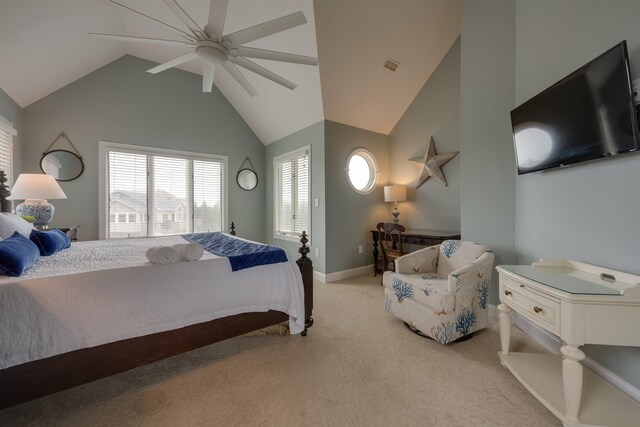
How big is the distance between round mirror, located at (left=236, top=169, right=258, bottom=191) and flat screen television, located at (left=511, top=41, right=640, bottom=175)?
13.7ft

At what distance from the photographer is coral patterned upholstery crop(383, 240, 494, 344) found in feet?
6.31

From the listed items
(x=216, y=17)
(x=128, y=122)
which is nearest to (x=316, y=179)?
(x=216, y=17)

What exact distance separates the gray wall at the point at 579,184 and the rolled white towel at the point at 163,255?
107 inches

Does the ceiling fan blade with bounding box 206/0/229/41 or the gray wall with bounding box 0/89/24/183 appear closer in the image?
the ceiling fan blade with bounding box 206/0/229/41

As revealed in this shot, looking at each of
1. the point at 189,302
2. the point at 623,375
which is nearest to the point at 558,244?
the point at 623,375

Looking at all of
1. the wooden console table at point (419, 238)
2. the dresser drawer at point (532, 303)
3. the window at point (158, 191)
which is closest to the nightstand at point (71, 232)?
the window at point (158, 191)

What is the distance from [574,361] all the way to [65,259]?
314 centimetres

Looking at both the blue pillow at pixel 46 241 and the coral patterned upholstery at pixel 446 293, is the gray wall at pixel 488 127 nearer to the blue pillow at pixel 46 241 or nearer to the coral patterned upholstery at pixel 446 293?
the coral patterned upholstery at pixel 446 293

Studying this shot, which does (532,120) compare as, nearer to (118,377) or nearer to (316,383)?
(316,383)

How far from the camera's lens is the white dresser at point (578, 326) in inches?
44.6

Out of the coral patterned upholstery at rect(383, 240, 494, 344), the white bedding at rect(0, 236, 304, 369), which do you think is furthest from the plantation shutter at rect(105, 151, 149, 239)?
the coral patterned upholstery at rect(383, 240, 494, 344)

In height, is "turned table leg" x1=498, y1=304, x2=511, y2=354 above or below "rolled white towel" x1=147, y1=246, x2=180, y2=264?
below

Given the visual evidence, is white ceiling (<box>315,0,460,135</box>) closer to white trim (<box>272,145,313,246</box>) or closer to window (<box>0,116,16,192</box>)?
white trim (<box>272,145,313,246</box>)

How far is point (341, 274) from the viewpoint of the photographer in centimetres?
384
